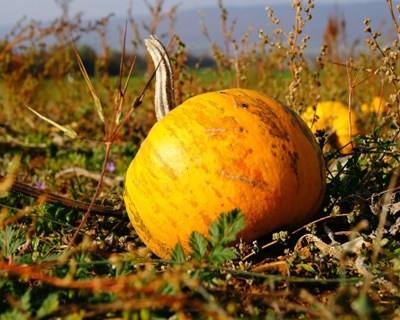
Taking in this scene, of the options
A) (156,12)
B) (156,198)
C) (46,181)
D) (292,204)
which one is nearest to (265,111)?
(292,204)

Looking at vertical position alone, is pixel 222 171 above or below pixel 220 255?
above

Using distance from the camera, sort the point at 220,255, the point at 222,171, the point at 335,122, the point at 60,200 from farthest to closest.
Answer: the point at 335,122 < the point at 60,200 < the point at 222,171 < the point at 220,255

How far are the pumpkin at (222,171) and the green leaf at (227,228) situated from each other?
35 cm

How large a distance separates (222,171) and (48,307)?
85 cm

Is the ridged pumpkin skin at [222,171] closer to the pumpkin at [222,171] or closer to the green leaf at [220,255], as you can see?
the pumpkin at [222,171]

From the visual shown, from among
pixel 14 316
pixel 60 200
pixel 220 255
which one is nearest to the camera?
pixel 14 316

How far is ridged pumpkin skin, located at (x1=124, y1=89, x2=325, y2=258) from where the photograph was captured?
235 centimetres

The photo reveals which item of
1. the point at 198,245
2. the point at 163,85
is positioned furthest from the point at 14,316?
the point at 163,85

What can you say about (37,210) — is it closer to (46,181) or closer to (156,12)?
(46,181)

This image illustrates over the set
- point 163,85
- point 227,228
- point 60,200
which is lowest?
point 60,200

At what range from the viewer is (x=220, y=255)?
1914 millimetres

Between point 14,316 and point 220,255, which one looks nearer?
point 14,316

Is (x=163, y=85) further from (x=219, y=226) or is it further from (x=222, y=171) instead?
(x=219, y=226)

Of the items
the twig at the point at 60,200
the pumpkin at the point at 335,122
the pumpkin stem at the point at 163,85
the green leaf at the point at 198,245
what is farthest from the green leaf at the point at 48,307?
the pumpkin at the point at 335,122
